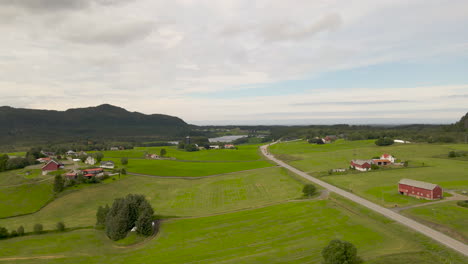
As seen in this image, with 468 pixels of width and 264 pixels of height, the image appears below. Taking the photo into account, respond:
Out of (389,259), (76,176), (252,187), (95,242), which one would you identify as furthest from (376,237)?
(76,176)

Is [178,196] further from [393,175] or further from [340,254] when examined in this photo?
[393,175]

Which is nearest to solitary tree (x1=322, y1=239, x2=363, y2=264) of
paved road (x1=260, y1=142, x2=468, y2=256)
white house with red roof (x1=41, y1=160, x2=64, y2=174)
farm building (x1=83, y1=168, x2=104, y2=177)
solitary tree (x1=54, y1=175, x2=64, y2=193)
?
paved road (x1=260, y1=142, x2=468, y2=256)

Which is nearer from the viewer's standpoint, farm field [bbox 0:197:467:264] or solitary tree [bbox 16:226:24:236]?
farm field [bbox 0:197:467:264]

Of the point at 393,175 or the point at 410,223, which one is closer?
the point at 410,223

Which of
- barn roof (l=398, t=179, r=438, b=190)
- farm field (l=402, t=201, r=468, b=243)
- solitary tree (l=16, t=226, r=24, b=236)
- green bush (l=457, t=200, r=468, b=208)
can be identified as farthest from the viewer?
barn roof (l=398, t=179, r=438, b=190)

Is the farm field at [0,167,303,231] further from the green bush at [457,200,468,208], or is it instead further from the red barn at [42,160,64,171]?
the green bush at [457,200,468,208]

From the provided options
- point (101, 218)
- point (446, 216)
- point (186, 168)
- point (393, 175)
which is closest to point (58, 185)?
point (101, 218)
